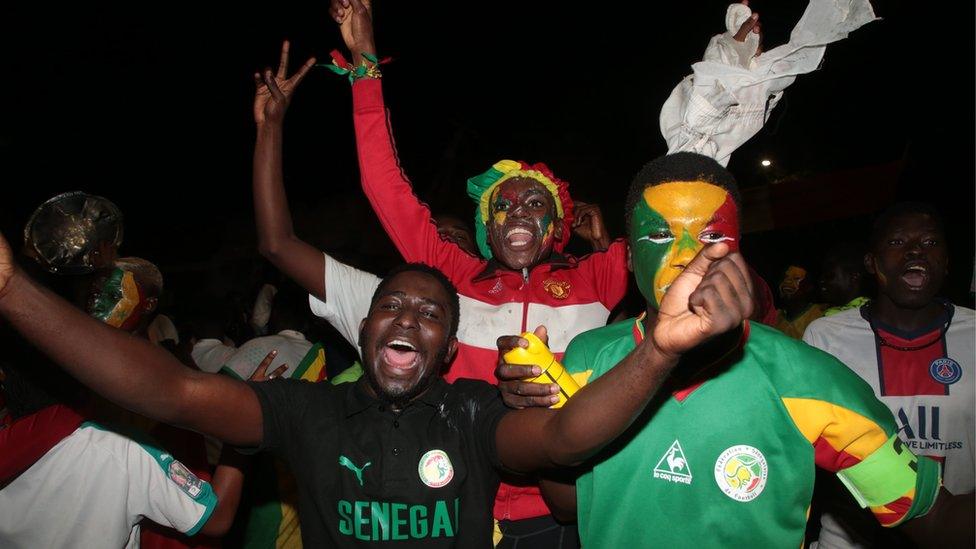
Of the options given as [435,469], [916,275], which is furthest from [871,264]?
[435,469]

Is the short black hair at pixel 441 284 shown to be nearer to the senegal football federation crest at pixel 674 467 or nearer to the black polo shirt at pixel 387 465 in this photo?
the black polo shirt at pixel 387 465

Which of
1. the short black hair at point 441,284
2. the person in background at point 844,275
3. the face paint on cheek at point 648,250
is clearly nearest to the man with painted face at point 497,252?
the short black hair at point 441,284

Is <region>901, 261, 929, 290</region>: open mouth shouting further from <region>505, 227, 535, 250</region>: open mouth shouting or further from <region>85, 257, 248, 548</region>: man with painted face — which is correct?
<region>85, 257, 248, 548</region>: man with painted face

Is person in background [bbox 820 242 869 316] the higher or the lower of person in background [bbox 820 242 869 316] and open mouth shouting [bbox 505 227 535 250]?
the lower

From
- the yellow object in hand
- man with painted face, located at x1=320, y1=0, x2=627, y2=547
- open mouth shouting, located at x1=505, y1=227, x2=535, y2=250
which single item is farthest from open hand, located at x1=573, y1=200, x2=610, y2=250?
the yellow object in hand

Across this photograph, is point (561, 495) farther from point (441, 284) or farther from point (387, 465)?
point (441, 284)

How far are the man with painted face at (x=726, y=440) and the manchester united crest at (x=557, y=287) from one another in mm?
834

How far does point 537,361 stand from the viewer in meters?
1.79

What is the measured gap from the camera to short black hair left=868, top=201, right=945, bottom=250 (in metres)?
3.45

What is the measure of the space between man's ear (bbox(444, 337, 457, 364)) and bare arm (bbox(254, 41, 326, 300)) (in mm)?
779

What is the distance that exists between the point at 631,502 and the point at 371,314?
4.22ft

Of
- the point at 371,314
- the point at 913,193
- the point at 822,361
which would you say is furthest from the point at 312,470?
the point at 913,193

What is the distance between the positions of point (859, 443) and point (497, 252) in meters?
1.85

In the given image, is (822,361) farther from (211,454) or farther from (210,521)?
(211,454)
